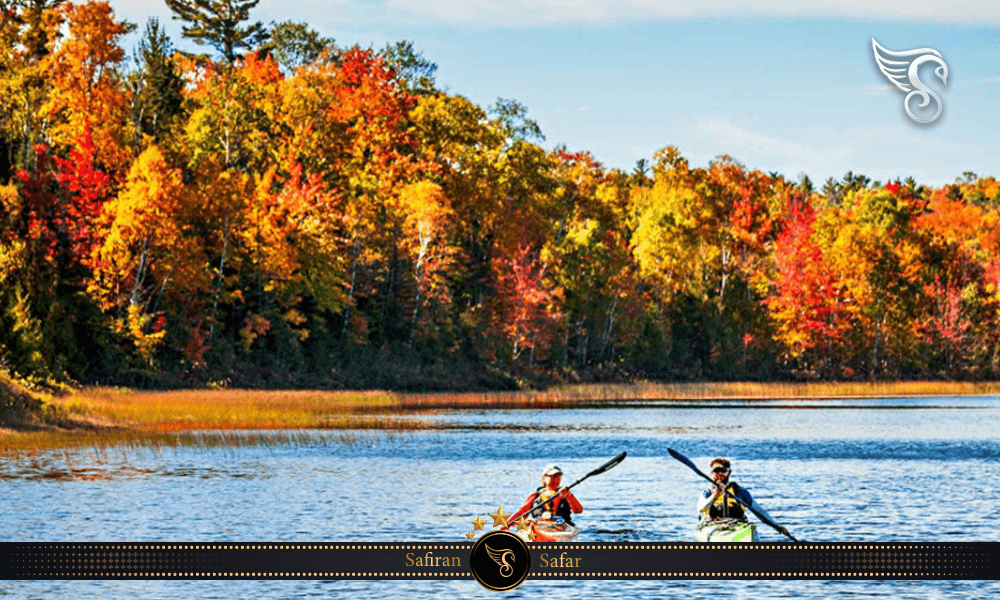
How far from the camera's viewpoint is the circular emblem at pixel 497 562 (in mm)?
8695

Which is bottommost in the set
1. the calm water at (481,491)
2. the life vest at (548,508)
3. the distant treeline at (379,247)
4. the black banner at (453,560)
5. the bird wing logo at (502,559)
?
the calm water at (481,491)

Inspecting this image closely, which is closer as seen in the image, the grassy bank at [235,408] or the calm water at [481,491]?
the calm water at [481,491]

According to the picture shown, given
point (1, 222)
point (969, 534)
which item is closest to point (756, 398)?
point (1, 222)

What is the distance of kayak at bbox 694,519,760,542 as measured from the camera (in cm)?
2311

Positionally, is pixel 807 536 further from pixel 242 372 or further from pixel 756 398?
pixel 756 398

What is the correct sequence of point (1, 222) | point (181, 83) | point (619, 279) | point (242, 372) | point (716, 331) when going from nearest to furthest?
point (1, 222)
point (242, 372)
point (181, 83)
point (619, 279)
point (716, 331)

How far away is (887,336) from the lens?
119375 mm

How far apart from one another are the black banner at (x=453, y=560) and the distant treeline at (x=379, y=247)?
46030 mm

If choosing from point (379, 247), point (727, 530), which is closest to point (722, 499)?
point (727, 530)

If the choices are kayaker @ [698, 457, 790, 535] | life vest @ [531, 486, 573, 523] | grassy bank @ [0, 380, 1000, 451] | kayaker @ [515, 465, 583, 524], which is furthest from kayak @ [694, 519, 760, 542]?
grassy bank @ [0, 380, 1000, 451]

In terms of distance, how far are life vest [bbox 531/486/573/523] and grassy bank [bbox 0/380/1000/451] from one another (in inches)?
1008

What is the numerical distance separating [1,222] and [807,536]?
48364 mm

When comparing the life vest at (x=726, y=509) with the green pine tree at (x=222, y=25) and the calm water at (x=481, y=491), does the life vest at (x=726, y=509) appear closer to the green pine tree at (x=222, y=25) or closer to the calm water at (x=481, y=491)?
the calm water at (x=481, y=491)

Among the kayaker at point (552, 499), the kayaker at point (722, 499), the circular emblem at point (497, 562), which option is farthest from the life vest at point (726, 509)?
the circular emblem at point (497, 562)
